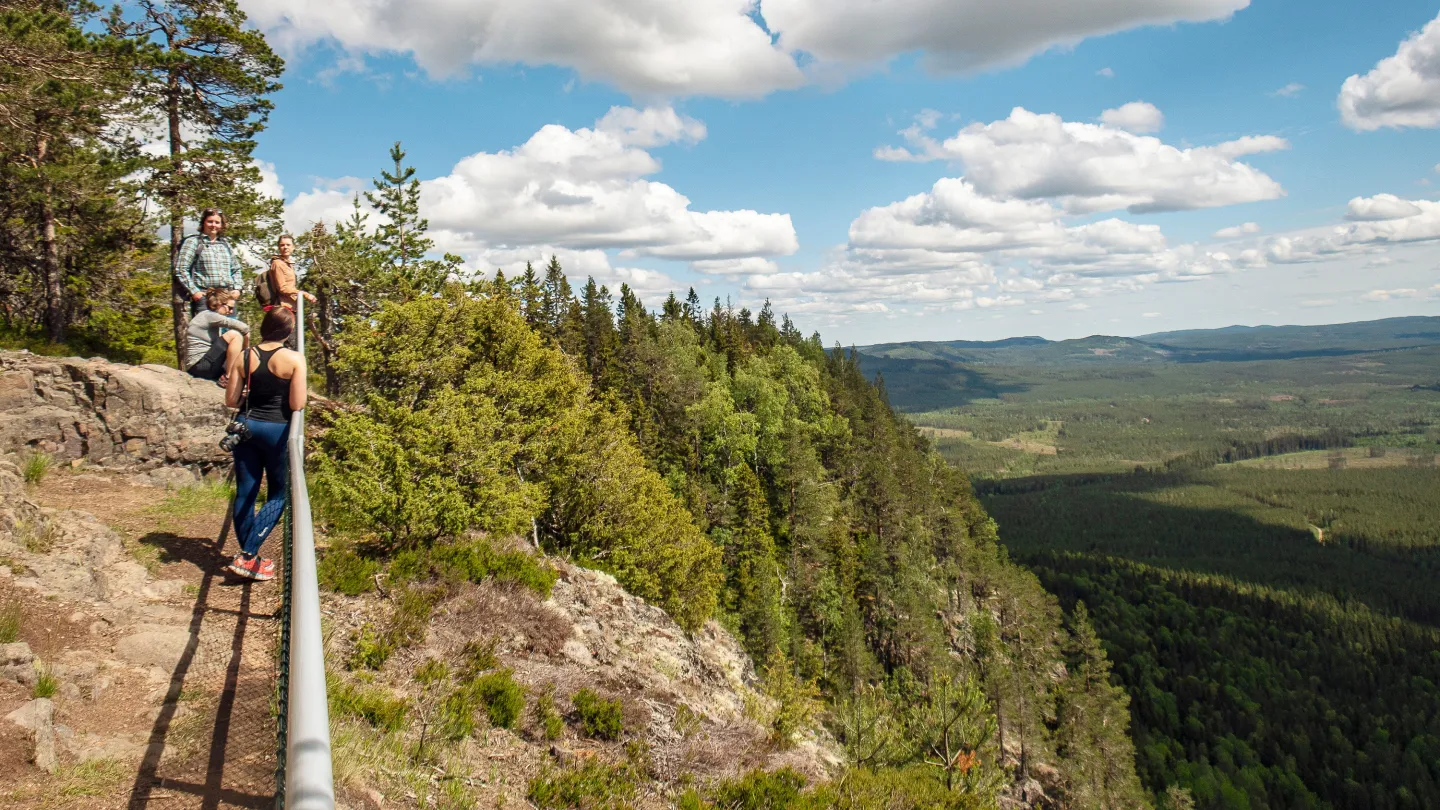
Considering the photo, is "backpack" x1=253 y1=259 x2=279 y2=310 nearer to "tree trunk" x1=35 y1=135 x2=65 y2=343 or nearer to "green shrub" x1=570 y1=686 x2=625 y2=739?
"green shrub" x1=570 y1=686 x2=625 y2=739

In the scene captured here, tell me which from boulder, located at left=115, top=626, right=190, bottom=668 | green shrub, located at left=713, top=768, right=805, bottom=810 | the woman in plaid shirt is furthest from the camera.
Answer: the woman in plaid shirt

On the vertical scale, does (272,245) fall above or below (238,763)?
above

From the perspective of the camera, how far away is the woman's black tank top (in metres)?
6.77

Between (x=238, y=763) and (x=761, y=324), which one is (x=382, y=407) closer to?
(x=238, y=763)

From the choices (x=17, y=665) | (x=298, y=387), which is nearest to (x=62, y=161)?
(x=298, y=387)

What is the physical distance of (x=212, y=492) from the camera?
1228cm

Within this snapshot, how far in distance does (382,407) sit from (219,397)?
3.24 metres

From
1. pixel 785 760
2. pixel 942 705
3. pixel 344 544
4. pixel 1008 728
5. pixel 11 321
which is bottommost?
pixel 1008 728

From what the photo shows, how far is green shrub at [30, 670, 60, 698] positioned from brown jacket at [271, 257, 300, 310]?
394 centimetres

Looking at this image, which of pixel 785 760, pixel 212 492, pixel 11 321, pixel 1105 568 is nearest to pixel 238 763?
pixel 785 760

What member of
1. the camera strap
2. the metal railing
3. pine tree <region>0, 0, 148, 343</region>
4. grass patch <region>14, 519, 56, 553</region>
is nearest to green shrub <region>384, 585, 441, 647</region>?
the camera strap

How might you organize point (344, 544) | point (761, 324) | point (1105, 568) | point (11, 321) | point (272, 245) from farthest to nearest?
point (1105, 568) → point (761, 324) → point (272, 245) → point (11, 321) → point (344, 544)

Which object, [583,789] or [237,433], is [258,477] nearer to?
[237,433]

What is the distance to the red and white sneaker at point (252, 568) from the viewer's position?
7.77 m
